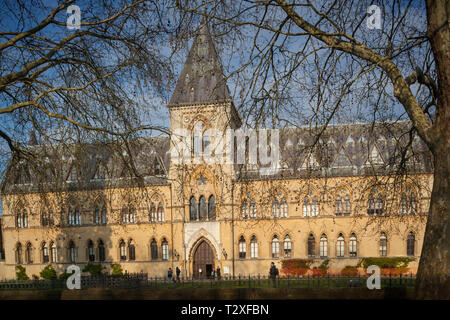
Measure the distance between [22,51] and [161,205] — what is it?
2789 cm

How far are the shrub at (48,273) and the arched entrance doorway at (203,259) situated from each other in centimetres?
1279

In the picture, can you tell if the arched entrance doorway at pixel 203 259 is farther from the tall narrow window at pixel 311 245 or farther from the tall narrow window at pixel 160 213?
the tall narrow window at pixel 311 245

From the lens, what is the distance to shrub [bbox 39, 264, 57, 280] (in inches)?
1459

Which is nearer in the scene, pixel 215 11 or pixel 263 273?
pixel 215 11

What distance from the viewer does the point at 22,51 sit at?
9.33m

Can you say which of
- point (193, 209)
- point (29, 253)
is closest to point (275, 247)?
point (193, 209)

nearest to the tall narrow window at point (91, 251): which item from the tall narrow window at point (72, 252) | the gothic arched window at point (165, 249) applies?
the tall narrow window at point (72, 252)

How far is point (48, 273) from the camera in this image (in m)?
37.2

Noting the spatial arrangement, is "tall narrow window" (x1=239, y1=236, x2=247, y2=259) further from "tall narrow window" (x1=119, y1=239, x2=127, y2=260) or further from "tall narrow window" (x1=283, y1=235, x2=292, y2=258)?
"tall narrow window" (x1=119, y1=239, x2=127, y2=260)

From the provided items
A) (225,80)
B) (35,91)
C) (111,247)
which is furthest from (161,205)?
(225,80)

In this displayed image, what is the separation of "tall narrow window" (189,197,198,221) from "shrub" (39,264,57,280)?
530 inches
